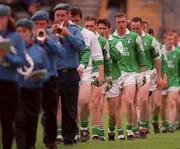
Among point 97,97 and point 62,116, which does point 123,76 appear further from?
point 62,116

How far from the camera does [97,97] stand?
19.6 m

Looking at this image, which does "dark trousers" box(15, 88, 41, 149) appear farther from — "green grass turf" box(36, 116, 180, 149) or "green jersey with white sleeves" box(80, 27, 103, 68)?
"green jersey with white sleeves" box(80, 27, 103, 68)

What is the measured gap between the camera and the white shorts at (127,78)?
65.3 ft

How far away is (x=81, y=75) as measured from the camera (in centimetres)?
1847

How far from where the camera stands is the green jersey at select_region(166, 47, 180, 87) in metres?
24.8

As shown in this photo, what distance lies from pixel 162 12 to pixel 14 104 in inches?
766

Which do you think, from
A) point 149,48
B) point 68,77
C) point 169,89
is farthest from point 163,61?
point 68,77

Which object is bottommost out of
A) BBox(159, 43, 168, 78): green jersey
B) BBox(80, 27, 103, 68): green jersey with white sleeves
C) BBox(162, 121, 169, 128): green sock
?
BBox(162, 121, 169, 128): green sock

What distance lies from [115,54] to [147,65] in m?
1.40

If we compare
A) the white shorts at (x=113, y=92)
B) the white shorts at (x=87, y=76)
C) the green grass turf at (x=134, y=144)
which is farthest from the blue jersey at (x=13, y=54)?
the white shorts at (x=113, y=92)

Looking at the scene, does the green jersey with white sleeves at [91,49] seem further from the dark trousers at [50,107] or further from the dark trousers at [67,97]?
the dark trousers at [50,107]

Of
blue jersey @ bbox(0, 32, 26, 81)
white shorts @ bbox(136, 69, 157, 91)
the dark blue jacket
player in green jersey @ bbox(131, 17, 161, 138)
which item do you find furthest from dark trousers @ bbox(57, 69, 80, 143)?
blue jersey @ bbox(0, 32, 26, 81)

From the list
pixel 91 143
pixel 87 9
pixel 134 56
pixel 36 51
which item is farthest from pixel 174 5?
pixel 36 51

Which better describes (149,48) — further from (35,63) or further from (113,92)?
(35,63)
